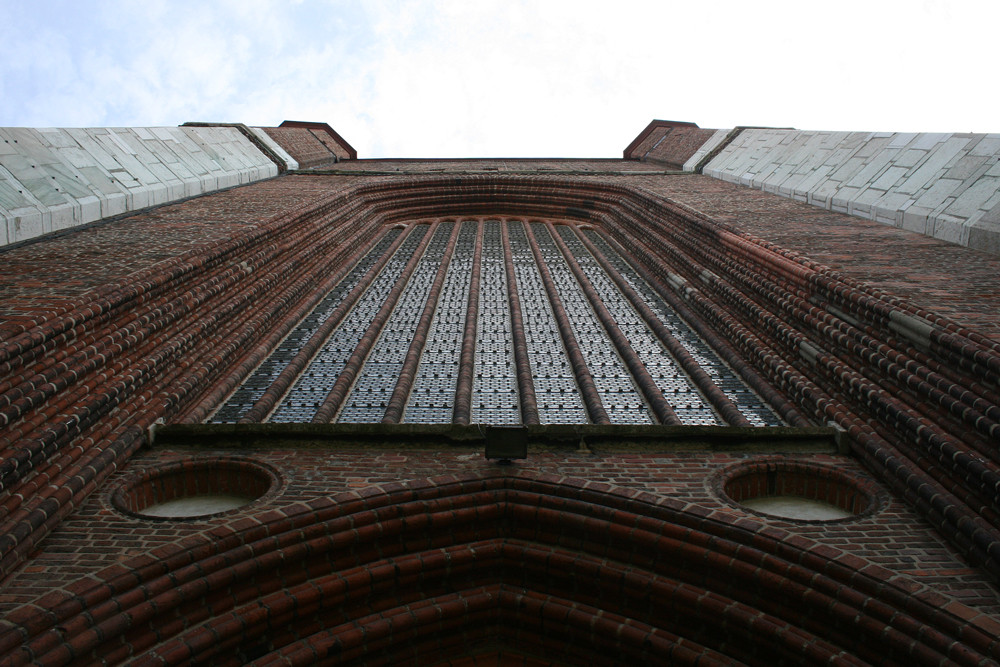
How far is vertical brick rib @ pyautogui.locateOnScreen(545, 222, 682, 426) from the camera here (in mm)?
8078

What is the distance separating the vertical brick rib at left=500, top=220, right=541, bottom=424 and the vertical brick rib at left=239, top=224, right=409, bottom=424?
2.37 meters

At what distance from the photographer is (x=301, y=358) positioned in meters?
9.38

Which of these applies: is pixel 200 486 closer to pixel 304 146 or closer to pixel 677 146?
pixel 304 146

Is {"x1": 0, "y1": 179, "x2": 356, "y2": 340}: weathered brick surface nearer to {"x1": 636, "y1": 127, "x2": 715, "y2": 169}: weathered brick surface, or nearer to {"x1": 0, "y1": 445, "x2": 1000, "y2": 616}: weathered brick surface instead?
{"x1": 0, "y1": 445, "x2": 1000, "y2": 616}: weathered brick surface

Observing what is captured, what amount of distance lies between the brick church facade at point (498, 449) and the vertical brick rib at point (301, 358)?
77 mm

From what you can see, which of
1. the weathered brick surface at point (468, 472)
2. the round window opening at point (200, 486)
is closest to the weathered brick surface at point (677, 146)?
A: the weathered brick surface at point (468, 472)

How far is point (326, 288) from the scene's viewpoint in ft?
40.7

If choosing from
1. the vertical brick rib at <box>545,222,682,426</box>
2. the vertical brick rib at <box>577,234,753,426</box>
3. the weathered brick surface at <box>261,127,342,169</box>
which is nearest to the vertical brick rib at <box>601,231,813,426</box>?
the vertical brick rib at <box>577,234,753,426</box>

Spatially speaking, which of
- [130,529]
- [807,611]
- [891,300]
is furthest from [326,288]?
[807,611]

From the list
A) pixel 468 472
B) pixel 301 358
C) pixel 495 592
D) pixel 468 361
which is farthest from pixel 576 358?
pixel 495 592

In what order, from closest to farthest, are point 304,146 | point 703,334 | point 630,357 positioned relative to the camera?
1. point 630,357
2. point 703,334
3. point 304,146

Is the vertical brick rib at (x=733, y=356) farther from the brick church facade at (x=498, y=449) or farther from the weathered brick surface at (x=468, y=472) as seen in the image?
the weathered brick surface at (x=468, y=472)

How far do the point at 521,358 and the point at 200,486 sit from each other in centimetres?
409

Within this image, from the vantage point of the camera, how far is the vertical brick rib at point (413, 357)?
26.2ft
